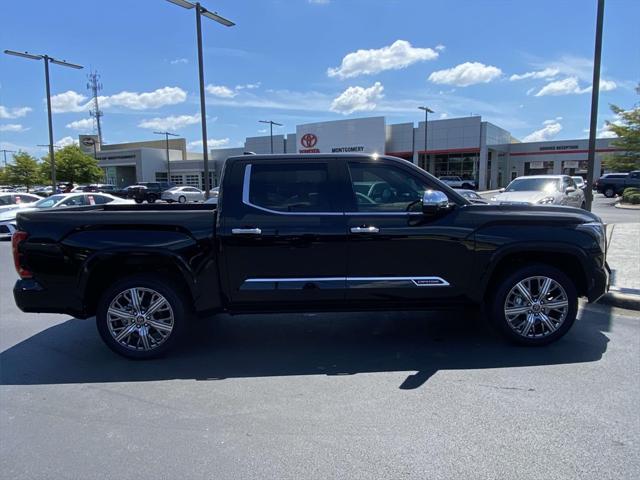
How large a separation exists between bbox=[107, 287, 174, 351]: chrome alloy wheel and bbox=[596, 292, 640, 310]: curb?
17.8 feet

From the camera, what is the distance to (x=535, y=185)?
13.8 metres

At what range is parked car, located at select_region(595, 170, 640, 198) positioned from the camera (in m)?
29.6

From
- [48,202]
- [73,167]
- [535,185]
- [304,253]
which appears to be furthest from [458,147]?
[304,253]

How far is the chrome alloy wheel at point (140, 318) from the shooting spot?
168 inches

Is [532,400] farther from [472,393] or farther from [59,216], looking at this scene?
[59,216]

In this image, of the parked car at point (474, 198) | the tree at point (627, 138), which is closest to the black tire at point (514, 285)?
the parked car at point (474, 198)

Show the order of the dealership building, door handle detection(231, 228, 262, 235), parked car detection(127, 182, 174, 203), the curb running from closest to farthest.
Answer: door handle detection(231, 228, 262, 235), the curb, parked car detection(127, 182, 174, 203), the dealership building

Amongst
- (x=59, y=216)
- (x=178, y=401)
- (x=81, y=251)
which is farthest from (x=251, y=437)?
(x=59, y=216)

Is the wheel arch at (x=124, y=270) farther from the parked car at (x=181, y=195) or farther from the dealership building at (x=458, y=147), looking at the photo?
the dealership building at (x=458, y=147)

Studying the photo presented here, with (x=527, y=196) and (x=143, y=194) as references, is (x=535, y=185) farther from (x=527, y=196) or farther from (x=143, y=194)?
(x=143, y=194)

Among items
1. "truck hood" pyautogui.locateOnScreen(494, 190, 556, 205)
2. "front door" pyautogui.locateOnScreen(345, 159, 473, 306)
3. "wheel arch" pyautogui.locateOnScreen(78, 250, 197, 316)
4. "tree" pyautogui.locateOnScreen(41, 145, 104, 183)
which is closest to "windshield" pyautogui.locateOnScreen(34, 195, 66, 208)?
"wheel arch" pyautogui.locateOnScreen(78, 250, 197, 316)

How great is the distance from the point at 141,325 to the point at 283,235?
1.64 metres

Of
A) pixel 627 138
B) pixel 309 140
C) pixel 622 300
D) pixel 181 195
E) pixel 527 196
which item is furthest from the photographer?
pixel 309 140

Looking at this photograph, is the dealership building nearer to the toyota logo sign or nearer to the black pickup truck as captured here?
the toyota logo sign
